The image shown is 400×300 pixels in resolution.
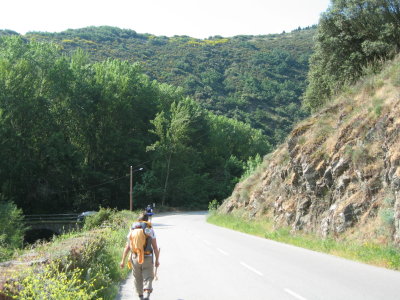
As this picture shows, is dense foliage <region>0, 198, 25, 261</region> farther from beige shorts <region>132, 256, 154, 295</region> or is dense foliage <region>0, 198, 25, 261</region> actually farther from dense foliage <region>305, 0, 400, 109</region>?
beige shorts <region>132, 256, 154, 295</region>

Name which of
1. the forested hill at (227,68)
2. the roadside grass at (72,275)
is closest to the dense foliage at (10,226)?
the roadside grass at (72,275)

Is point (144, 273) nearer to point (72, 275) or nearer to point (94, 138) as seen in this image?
point (72, 275)

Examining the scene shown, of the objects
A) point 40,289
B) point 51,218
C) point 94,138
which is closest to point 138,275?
point 40,289

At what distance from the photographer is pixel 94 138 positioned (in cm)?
5666

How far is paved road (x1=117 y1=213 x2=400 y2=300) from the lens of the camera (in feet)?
24.6

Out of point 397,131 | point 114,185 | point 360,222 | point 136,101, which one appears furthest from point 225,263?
point 136,101

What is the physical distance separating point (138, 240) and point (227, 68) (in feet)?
419

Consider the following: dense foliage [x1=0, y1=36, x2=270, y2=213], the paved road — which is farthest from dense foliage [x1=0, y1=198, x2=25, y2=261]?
the paved road

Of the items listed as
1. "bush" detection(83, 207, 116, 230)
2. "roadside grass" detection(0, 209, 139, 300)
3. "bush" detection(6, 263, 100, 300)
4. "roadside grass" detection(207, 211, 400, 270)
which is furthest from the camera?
"bush" detection(83, 207, 116, 230)

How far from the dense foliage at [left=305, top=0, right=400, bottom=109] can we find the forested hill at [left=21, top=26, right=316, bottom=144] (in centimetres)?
6349

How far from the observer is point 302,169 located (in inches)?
789

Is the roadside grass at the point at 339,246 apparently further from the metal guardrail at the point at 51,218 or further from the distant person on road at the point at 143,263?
the metal guardrail at the point at 51,218

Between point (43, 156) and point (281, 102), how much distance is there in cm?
7790

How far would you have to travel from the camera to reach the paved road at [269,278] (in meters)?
7.49
